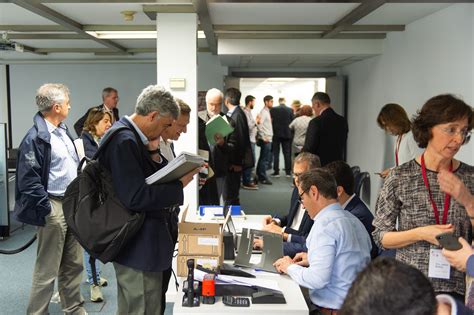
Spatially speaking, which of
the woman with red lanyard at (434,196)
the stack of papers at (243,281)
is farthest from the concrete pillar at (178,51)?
the woman with red lanyard at (434,196)

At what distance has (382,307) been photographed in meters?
0.78

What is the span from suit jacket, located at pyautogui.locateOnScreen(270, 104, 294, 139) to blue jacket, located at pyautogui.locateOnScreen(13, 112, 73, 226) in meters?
7.41

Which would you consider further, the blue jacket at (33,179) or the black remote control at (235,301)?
the blue jacket at (33,179)

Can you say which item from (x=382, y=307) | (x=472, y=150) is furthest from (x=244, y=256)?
(x=472, y=150)

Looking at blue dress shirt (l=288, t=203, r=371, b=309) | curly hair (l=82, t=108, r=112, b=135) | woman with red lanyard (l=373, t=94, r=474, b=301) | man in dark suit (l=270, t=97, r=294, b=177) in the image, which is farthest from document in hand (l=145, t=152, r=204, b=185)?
man in dark suit (l=270, t=97, r=294, b=177)

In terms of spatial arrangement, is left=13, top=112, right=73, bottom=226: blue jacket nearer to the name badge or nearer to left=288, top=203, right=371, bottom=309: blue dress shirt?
left=288, top=203, right=371, bottom=309: blue dress shirt

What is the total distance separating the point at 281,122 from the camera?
397 inches

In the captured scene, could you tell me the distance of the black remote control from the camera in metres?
2.02

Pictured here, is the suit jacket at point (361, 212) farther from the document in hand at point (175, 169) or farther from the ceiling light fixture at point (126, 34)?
the ceiling light fixture at point (126, 34)

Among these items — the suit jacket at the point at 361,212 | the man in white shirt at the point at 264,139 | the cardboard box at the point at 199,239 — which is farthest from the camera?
the man in white shirt at the point at 264,139

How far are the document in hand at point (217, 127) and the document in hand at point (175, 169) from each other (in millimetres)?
2374

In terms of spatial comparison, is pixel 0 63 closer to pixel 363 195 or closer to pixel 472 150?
pixel 363 195

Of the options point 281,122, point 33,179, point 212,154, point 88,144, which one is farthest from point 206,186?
point 281,122

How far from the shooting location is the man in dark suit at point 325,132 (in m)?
5.84
